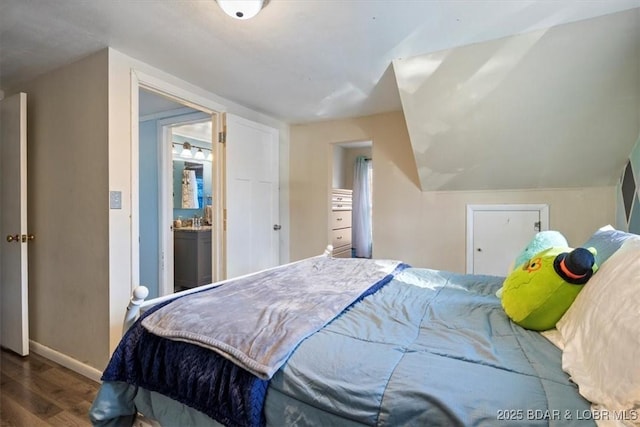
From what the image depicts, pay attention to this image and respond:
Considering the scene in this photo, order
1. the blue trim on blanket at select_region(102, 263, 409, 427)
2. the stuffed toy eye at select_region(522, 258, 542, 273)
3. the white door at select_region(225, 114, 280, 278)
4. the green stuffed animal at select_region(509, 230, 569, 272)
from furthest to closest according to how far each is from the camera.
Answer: the white door at select_region(225, 114, 280, 278), the green stuffed animal at select_region(509, 230, 569, 272), the stuffed toy eye at select_region(522, 258, 542, 273), the blue trim on blanket at select_region(102, 263, 409, 427)

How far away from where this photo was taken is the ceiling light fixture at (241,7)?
1462 mm

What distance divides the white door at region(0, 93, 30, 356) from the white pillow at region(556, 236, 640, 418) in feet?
10.8

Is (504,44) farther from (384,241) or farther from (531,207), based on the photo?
(384,241)

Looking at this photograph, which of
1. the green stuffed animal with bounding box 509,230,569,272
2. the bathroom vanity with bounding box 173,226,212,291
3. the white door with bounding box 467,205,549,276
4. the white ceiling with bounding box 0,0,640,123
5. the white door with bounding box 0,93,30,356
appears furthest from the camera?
the bathroom vanity with bounding box 173,226,212,291

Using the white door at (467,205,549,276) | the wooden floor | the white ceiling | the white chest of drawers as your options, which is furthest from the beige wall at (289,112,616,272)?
the wooden floor

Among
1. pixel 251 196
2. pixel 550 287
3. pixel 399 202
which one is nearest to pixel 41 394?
pixel 251 196

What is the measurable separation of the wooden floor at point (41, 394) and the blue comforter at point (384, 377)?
83 cm

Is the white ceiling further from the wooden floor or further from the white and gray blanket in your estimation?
the wooden floor

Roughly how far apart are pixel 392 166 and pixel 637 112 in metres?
1.79

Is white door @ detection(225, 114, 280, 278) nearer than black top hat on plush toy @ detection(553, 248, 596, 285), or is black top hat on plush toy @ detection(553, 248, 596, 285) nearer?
black top hat on plush toy @ detection(553, 248, 596, 285)

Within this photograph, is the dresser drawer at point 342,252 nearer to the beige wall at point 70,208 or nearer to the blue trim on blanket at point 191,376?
the beige wall at point 70,208

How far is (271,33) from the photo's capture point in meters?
1.79

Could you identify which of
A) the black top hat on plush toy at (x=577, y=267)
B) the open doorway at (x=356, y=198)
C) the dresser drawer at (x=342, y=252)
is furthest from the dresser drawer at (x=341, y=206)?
the black top hat on plush toy at (x=577, y=267)

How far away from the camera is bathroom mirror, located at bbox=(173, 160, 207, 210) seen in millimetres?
4402
